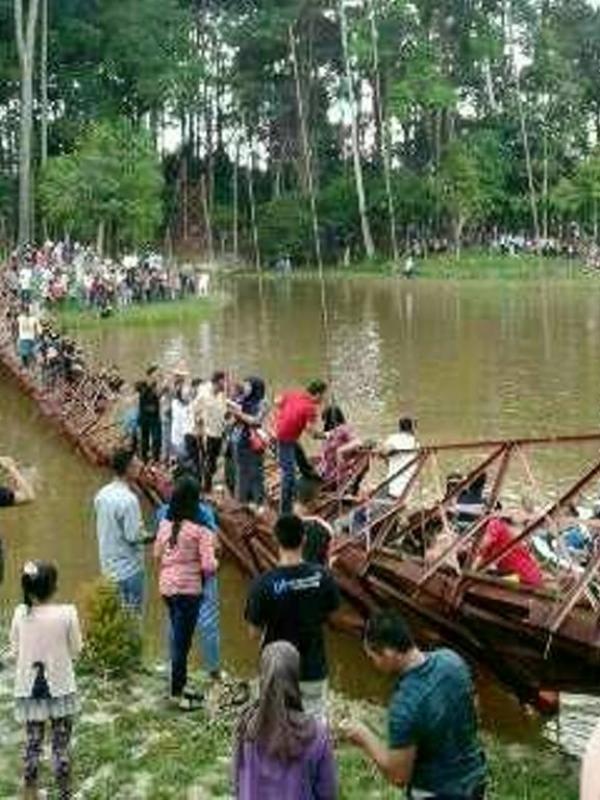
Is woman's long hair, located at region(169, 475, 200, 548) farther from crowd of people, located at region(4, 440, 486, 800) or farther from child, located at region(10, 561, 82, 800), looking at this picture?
child, located at region(10, 561, 82, 800)

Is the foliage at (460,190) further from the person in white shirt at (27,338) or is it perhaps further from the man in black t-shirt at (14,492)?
the man in black t-shirt at (14,492)

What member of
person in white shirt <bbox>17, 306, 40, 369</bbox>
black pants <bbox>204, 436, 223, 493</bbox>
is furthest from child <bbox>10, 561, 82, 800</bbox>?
person in white shirt <bbox>17, 306, 40, 369</bbox>

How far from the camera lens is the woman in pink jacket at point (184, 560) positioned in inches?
344

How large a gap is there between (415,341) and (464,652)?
24294 mm

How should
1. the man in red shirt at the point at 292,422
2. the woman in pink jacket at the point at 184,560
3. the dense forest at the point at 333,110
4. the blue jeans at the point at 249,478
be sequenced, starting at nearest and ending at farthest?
the woman in pink jacket at the point at 184,560
the man in red shirt at the point at 292,422
the blue jeans at the point at 249,478
the dense forest at the point at 333,110

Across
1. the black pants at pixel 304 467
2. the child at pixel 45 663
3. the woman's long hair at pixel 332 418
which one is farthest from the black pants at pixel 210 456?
the child at pixel 45 663

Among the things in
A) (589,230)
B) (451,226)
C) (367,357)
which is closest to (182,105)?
(451,226)

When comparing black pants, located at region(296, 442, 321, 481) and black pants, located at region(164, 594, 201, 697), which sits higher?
black pants, located at region(296, 442, 321, 481)

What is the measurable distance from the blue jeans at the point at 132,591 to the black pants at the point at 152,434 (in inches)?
258

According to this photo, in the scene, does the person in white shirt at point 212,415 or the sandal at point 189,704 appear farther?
the person in white shirt at point 212,415

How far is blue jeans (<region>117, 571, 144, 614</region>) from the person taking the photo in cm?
1015

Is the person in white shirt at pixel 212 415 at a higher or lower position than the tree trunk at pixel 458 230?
lower

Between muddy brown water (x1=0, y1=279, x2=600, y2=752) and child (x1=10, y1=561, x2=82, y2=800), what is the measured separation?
3410mm

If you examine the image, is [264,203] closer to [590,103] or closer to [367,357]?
[590,103]
